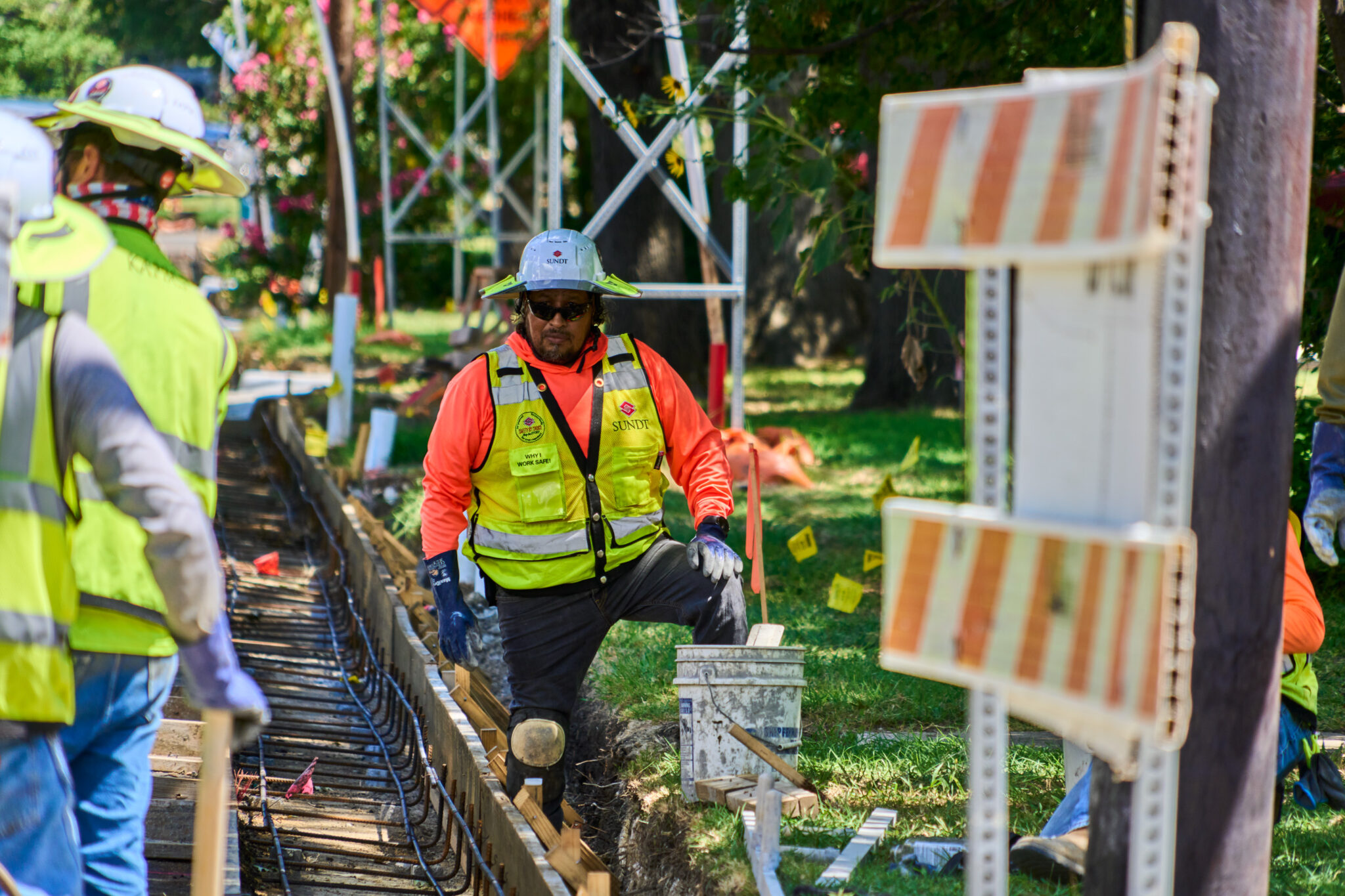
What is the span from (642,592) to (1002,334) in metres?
2.88

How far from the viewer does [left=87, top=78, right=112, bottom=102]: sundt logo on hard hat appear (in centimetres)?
324

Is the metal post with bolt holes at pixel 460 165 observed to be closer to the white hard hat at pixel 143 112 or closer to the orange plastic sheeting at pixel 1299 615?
the white hard hat at pixel 143 112

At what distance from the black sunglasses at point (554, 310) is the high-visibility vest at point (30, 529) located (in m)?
2.46

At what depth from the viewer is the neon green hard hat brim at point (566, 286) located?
5.00 metres

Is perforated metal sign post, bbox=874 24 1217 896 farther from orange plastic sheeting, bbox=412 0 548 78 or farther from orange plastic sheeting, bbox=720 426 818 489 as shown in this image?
orange plastic sheeting, bbox=412 0 548 78

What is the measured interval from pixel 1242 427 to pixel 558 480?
8.34 ft

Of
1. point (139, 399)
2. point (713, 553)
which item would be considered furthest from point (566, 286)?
point (139, 399)

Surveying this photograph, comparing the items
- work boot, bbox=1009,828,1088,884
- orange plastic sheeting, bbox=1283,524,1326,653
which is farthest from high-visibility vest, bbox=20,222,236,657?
orange plastic sheeting, bbox=1283,524,1326,653

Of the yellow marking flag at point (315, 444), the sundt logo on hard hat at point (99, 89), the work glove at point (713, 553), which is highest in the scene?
the sundt logo on hard hat at point (99, 89)

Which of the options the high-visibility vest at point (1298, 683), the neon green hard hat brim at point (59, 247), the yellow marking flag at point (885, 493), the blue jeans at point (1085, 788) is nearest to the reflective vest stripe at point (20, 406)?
the neon green hard hat brim at point (59, 247)

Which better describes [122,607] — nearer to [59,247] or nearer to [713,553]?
[59,247]

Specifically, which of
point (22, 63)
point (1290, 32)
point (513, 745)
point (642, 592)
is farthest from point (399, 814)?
point (22, 63)

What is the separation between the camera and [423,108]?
960 inches

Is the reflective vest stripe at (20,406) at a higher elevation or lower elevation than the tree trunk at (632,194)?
lower
